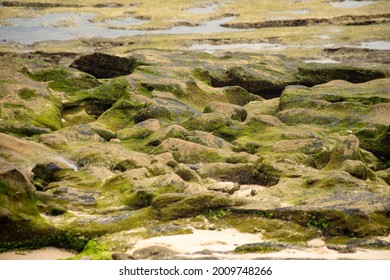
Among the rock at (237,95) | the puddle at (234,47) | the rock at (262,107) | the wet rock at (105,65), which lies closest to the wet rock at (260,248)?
the rock at (262,107)

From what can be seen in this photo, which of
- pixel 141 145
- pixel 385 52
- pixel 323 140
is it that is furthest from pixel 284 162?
pixel 385 52

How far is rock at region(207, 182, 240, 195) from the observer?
26.3m

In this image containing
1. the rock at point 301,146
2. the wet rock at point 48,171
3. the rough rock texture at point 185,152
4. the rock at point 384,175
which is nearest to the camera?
the rough rock texture at point 185,152

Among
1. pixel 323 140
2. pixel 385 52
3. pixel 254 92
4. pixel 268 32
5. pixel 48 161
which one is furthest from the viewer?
pixel 268 32

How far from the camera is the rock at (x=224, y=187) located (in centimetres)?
2627

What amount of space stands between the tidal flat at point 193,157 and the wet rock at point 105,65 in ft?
0.32

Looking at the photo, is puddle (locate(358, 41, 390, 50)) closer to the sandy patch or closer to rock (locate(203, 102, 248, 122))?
rock (locate(203, 102, 248, 122))

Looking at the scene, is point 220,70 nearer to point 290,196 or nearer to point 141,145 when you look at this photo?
point 141,145

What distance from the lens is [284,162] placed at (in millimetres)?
28922

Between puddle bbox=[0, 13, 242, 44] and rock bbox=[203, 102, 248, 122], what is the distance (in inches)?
1623

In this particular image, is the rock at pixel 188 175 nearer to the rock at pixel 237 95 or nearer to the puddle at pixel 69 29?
the rock at pixel 237 95

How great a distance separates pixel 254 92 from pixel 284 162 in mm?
20670

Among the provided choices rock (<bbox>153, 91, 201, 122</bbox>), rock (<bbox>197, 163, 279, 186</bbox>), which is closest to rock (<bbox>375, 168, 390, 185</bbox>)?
rock (<bbox>197, 163, 279, 186</bbox>)
